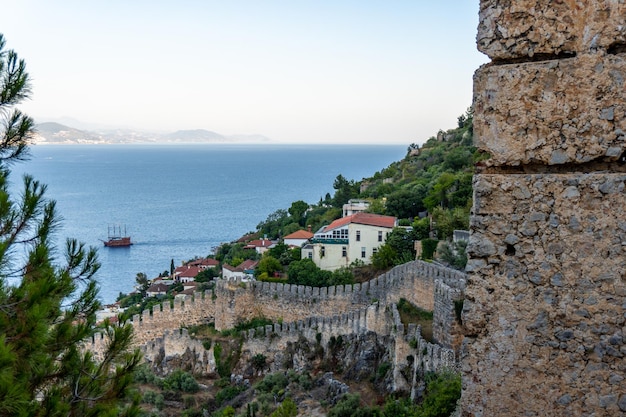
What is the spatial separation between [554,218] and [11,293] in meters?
4.73

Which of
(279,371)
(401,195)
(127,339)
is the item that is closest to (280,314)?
(279,371)

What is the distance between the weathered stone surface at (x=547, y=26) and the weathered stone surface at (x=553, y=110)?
6 centimetres

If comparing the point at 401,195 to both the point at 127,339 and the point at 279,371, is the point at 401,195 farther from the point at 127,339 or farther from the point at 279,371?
the point at 127,339

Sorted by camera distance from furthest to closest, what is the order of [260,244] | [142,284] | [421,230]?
[142,284], [260,244], [421,230]

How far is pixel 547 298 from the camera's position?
2.73 m

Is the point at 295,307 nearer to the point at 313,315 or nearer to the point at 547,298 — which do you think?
the point at 313,315

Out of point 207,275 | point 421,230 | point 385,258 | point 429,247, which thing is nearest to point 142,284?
point 207,275

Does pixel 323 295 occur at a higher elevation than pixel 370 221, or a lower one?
lower

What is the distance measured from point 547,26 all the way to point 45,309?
471 cm

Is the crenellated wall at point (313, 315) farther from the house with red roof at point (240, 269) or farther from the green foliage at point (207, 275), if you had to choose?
the green foliage at point (207, 275)

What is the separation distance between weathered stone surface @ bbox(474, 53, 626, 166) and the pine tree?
4286 mm

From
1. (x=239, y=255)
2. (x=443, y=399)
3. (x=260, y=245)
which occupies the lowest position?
(x=239, y=255)

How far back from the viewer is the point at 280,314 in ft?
69.7

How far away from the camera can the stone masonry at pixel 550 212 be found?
2609 millimetres
